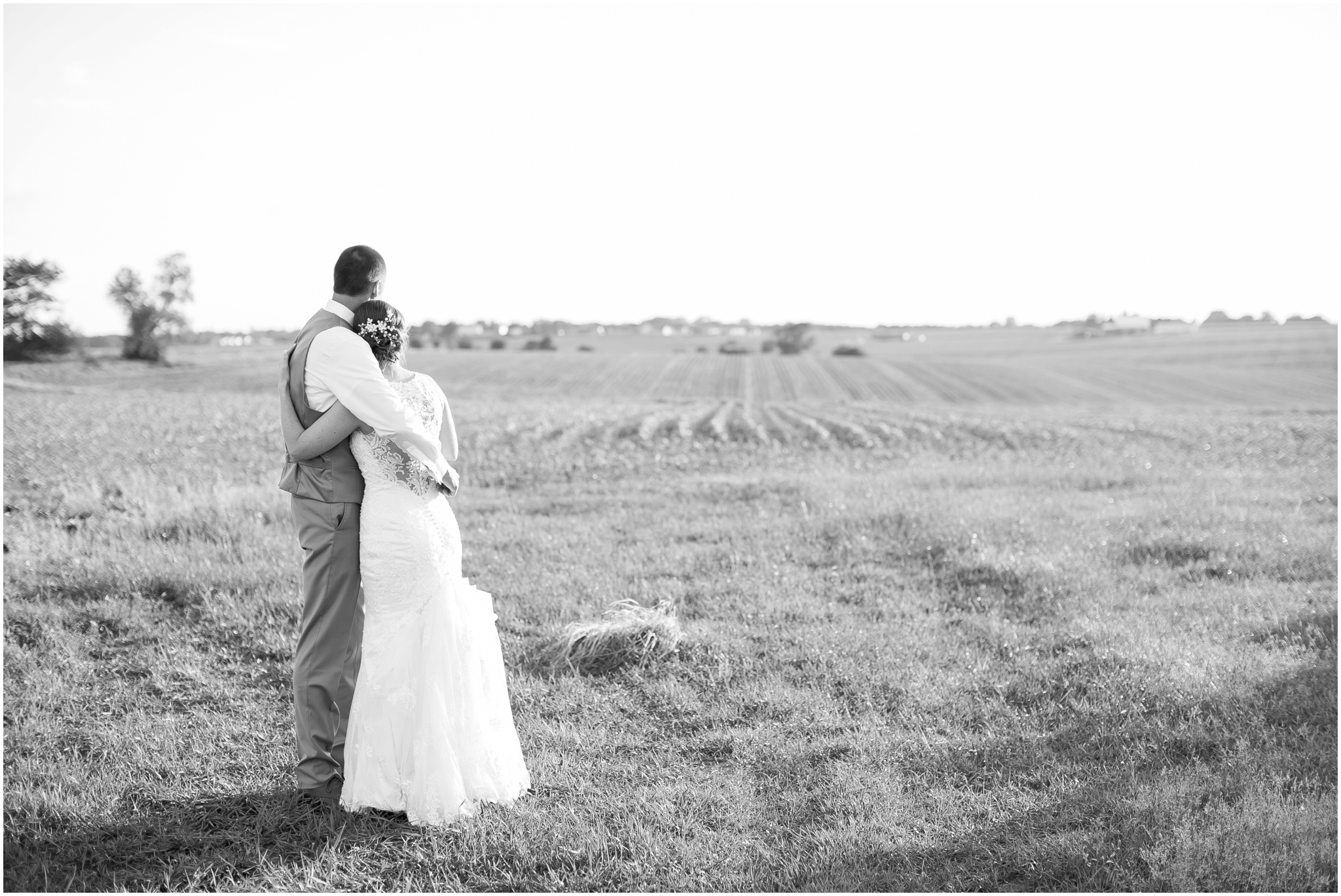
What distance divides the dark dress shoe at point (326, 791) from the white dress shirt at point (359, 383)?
1834mm

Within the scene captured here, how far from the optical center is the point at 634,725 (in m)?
5.49

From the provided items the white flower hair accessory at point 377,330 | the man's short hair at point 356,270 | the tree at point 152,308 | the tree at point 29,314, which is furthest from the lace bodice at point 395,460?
the tree at point 152,308

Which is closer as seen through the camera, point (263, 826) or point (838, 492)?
point (263, 826)

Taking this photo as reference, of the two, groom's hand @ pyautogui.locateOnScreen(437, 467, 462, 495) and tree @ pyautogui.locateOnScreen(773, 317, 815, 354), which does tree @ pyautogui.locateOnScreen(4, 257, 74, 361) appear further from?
tree @ pyautogui.locateOnScreen(773, 317, 815, 354)

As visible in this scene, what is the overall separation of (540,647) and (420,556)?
2.59 m

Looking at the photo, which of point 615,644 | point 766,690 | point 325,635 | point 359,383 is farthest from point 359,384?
point 766,690

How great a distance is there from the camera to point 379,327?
429cm

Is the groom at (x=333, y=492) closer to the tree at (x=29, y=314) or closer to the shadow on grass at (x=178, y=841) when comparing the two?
the shadow on grass at (x=178, y=841)

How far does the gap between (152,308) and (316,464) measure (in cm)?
7861

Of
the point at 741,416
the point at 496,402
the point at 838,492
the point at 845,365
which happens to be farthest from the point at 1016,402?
the point at 838,492

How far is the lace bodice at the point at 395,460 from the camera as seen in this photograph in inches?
174

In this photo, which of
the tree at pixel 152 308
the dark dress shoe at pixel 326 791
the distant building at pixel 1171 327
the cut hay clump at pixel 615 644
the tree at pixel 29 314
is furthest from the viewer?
the distant building at pixel 1171 327

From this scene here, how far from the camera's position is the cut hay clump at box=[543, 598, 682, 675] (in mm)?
6352

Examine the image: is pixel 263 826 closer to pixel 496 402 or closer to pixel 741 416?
pixel 741 416
